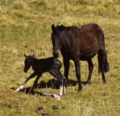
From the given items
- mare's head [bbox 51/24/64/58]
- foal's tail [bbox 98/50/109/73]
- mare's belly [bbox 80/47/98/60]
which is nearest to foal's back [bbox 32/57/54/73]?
mare's head [bbox 51/24/64/58]

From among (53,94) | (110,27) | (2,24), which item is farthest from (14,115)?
(110,27)

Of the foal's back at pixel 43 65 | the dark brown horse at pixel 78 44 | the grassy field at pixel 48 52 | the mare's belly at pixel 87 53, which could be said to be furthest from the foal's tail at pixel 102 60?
the foal's back at pixel 43 65

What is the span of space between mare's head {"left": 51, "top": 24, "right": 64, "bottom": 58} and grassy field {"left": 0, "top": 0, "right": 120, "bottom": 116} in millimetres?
1283

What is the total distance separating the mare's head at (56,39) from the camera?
31.2 ft

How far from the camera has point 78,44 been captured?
10.3m

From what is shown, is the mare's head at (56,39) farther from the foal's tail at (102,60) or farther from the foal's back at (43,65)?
the foal's tail at (102,60)

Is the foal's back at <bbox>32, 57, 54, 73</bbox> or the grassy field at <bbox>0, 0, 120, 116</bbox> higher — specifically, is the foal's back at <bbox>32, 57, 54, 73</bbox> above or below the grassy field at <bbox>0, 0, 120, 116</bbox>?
above

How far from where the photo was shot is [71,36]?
10109mm

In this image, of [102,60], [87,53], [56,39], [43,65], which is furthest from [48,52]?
[56,39]

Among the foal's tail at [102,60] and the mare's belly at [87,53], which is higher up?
the mare's belly at [87,53]

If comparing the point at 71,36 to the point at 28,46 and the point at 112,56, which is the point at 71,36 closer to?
the point at 112,56

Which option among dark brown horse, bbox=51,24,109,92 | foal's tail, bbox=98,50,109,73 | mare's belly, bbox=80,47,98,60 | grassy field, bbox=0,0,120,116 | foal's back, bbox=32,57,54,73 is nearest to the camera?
grassy field, bbox=0,0,120,116

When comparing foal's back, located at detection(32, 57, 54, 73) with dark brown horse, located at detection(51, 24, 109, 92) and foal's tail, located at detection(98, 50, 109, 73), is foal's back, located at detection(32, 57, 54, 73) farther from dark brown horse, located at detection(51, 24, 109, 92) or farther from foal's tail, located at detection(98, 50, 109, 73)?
foal's tail, located at detection(98, 50, 109, 73)

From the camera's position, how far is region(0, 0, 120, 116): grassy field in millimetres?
8750
